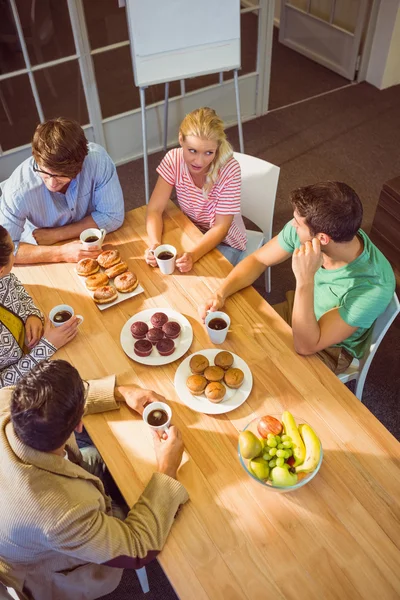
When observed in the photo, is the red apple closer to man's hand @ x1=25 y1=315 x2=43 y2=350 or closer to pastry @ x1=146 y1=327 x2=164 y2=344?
pastry @ x1=146 y1=327 x2=164 y2=344

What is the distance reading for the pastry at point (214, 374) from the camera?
163 cm

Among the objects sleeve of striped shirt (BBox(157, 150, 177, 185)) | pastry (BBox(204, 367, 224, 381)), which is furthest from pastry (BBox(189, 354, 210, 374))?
sleeve of striped shirt (BBox(157, 150, 177, 185))

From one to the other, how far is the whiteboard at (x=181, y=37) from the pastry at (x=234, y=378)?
2.43m

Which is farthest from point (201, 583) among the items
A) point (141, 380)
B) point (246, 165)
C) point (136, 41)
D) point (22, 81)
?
point (22, 81)

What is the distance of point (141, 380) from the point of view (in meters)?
1.69

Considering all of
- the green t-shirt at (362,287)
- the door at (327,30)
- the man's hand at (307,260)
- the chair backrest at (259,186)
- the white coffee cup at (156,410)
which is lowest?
the door at (327,30)

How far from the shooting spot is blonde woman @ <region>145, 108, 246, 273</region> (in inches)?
83.0

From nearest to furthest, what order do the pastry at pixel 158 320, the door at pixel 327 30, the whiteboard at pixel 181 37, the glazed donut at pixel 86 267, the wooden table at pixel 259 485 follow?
1. the wooden table at pixel 259 485
2. the pastry at pixel 158 320
3. the glazed donut at pixel 86 267
4. the whiteboard at pixel 181 37
5. the door at pixel 327 30

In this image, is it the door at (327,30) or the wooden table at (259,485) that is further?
the door at (327,30)

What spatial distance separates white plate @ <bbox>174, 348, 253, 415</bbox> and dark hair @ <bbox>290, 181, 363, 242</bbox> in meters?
0.54

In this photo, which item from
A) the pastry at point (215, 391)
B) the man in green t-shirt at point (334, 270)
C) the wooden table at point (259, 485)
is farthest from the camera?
the man in green t-shirt at point (334, 270)

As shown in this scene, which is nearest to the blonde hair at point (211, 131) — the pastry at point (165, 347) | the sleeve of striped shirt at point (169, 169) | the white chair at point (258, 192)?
the sleeve of striped shirt at point (169, 169)

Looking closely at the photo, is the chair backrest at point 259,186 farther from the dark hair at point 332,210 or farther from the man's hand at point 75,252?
the man's hand at point 75,252

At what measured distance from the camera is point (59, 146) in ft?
6.34
